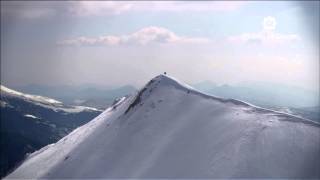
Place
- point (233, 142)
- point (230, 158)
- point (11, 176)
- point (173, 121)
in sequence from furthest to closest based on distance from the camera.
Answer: point (11, 176), point (173, 121), point (233, 142), point (230, 158)

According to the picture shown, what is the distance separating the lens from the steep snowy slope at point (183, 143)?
170 ft

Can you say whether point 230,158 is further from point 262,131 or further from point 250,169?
point 262,131

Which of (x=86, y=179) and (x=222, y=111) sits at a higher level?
(x=222, y=111)

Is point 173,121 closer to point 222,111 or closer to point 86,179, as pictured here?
point 222,111

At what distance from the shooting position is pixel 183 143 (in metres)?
66.4

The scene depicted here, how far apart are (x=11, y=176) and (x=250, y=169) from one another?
6470 cm

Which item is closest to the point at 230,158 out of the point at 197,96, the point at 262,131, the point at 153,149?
the point at 262,131

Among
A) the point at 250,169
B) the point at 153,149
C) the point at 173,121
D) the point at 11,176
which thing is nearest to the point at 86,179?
the point at 153,149

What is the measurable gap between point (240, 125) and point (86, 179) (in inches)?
1042

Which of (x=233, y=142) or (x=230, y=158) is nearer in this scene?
(x=230, y=158)

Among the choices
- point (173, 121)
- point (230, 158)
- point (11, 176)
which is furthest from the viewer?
point (11, 176)

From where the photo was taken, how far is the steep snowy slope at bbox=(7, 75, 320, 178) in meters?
51.9

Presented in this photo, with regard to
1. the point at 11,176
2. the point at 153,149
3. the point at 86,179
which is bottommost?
the point at 11,176

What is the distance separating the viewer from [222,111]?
233 feet
